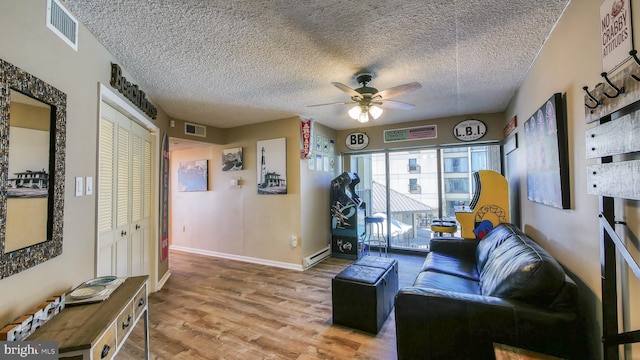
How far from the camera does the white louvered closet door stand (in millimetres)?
2230

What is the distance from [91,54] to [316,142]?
10.6 ft

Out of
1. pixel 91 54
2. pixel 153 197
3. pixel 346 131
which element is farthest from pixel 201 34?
pixel 346 131

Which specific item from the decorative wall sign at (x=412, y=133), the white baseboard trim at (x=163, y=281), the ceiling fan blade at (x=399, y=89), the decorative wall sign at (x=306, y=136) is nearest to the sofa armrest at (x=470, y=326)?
the ceiling fan blade at (x=399, y=89)

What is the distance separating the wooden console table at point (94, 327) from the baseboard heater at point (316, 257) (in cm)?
275

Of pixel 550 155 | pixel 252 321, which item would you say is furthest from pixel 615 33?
pixel 252 321

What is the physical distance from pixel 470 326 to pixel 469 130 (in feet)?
12.0

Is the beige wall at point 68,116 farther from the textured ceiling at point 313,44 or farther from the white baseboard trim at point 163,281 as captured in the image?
the white baseboard trim at point 163,281

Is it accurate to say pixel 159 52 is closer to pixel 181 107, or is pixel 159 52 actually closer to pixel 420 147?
pixel 181 107

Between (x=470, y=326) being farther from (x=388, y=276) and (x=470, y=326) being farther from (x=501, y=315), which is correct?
(x=388, y=276)

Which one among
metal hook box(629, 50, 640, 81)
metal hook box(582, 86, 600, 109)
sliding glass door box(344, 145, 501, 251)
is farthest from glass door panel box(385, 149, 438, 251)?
metal hook box(629, 50, 640, 81)

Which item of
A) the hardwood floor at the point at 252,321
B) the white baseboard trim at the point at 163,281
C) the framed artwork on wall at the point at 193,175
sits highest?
the framed artwork on wall at the point at 193,175

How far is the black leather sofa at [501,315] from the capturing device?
53.5 inches

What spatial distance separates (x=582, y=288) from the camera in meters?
1.54

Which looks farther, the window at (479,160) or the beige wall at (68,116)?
the window at (479,160)
